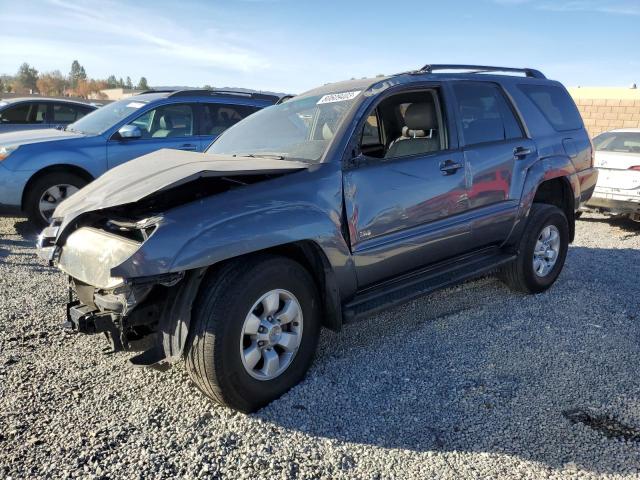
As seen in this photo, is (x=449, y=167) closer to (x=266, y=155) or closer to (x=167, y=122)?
(x=266, y=155)

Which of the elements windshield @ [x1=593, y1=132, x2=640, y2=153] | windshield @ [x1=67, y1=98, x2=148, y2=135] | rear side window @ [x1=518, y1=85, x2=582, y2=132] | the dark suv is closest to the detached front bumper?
windshield @ [x1=593, y1=132, x2=640, y2=153]

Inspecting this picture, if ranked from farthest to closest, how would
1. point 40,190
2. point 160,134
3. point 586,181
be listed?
point 160,134
point 40,190
point 586,181

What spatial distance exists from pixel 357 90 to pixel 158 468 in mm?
2762

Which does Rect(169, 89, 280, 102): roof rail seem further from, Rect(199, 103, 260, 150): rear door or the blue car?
Rect(199, 103, 260, 150): rear door

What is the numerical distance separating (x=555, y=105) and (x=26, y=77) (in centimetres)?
9490

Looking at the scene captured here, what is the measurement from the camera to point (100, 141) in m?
6.91

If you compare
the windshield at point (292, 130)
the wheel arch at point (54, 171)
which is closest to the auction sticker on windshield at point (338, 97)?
the windshield at point (292, 130)

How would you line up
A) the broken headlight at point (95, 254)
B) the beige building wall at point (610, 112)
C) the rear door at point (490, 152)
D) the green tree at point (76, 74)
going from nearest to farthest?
1. the broken headlight at point (95, 254)
2. the rear door at point (490, 152)
3. the beige building wall at point (610, 112)
4. the green tree at point (76, 74)

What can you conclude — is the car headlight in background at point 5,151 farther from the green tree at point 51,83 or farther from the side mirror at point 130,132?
the green tree at point 51,83

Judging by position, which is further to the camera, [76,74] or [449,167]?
[76,74]

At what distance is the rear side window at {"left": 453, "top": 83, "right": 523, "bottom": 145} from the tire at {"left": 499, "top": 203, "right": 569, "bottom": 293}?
77cm

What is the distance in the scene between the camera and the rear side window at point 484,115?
14.1ft

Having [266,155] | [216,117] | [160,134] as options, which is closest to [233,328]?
[266,155]

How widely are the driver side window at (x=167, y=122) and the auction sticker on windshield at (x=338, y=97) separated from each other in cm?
394
